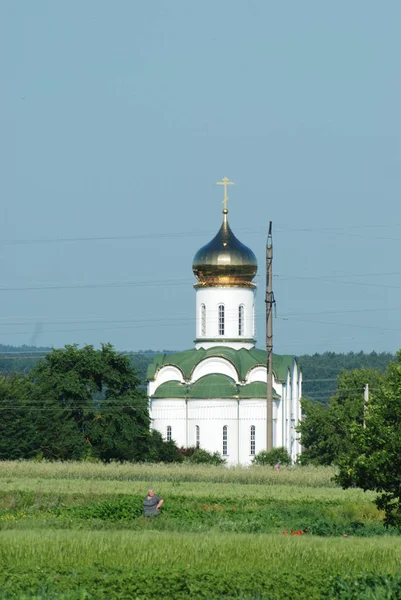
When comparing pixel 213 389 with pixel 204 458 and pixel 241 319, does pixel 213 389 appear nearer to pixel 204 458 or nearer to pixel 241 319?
pixel 241 319

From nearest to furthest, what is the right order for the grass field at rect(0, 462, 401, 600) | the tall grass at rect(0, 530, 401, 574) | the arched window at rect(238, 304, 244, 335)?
the grass field at rect(0, 462, 401, 600), the tall grass at rect(0, 530, 401, 574), the arched window at rect(238, 304, 244, 335)

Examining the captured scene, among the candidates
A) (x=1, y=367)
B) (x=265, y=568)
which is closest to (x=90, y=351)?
(x=265, y=568)

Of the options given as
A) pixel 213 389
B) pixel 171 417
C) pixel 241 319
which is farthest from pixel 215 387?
pixel 241 319

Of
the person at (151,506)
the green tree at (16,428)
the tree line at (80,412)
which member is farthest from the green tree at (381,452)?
the green tree at (16,428)

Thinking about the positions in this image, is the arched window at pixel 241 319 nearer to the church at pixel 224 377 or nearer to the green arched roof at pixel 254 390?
the church at pixel 224 377

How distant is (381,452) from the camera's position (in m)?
24.8

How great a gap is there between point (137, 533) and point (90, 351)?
1505 inches

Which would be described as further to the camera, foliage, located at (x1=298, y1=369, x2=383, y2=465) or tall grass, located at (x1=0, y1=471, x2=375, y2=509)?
foliage, located at (x1=298, y1=369, x2=383, y2=465)

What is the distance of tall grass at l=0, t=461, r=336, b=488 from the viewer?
4266 centimetres

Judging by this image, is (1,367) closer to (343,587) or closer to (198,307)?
(198,307)

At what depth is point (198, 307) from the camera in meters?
69.2

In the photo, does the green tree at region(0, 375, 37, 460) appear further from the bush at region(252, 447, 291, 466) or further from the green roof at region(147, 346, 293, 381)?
the bush at region(252, 447, 291, 466)


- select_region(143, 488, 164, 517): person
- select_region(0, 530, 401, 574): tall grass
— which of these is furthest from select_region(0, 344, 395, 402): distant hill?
select_region(0, 530, 401, 574): tall grass

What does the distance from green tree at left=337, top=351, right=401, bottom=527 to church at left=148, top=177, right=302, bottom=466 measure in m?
38.8
